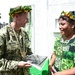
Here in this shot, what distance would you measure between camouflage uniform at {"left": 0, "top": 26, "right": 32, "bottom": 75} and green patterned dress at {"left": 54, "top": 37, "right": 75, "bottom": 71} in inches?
16.2

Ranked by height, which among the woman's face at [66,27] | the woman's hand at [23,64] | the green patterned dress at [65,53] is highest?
the woman's face at [66,27]

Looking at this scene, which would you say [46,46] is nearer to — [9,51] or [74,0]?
[74,0]

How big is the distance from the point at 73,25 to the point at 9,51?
2.40ft

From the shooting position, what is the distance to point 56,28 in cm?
404

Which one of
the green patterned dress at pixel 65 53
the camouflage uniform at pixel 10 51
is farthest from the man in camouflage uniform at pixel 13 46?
the green patterned dress at pixel 65 53

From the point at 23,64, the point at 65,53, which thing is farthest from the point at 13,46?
the point at 65,53

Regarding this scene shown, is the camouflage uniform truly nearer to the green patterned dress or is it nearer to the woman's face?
the green patterned dress

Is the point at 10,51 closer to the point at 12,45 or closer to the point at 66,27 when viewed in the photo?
the point at 12,45

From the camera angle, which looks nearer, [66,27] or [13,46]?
[66,27]

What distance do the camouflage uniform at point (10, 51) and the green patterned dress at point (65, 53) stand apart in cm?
41

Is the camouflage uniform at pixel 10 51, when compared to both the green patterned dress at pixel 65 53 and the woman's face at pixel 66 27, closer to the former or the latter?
the green patterned dress at pixel 65 53

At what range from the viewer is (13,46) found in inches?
106

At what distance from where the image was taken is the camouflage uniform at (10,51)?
2.65 metres

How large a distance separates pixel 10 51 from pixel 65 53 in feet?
1.96
